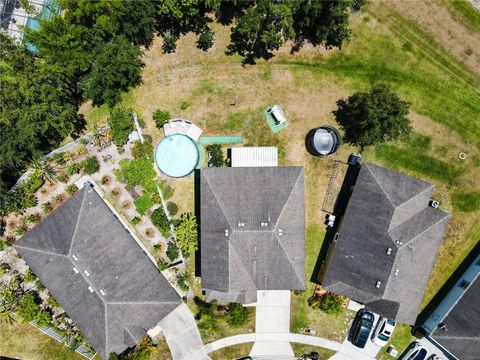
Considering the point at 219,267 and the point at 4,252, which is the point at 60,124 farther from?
the point at 219,267

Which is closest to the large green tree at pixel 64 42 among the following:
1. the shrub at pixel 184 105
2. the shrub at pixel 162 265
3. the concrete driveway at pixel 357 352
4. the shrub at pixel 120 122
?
the shrub at pixel 120 122

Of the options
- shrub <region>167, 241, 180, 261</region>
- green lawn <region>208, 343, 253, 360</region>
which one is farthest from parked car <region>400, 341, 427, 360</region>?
shrub <region>167, 241, 180, 261</region>

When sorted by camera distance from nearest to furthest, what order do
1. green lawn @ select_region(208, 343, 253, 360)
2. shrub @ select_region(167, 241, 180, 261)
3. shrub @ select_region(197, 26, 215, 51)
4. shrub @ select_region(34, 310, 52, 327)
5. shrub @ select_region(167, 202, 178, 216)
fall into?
shrub @ select_region(34, 310, 52, 327)
shrub @ select_region(197, 26, 215, 51)
shrub @ select_region(167, 241, 180, 261)
shrub @ select_region(167, 202, 178, 216)
green lawn @ select_region(208, 343, 253, 360)

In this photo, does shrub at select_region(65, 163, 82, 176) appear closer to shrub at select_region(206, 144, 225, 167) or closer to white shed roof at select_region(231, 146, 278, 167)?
shrub at select_region(206, 144, 225, 167)

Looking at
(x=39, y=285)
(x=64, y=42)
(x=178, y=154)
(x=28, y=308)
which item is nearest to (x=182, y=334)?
(x=28, y=308)

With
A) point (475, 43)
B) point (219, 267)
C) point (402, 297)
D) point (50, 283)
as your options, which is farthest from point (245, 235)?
point (475, 43)

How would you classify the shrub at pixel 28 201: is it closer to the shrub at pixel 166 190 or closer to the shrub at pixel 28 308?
the shrub at pixel 28 308
